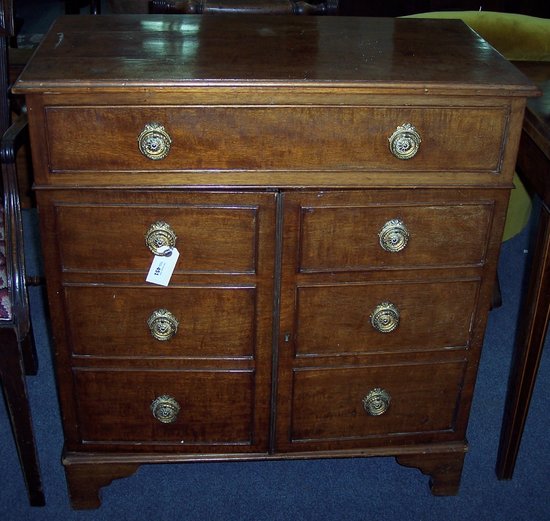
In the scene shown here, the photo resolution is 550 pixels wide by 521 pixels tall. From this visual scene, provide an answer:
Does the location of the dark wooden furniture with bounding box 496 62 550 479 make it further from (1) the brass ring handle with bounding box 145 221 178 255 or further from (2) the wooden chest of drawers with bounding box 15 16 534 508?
(1) the brass ring handle with bounding box 145 221 178 255

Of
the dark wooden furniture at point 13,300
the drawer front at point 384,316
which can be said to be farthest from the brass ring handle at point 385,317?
the dark wooden furniture at point 13,300

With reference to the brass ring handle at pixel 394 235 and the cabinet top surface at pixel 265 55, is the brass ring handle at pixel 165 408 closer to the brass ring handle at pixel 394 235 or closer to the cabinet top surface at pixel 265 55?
the brass ring handle at pixel 394 235

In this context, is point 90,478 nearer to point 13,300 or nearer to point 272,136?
point 13,300

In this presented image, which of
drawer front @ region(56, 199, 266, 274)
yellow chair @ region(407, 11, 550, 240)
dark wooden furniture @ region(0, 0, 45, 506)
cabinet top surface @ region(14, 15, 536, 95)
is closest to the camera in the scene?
cabinet top surface @ region(14, 15, 536, 95)

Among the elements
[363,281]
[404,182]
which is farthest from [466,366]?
[404,182]

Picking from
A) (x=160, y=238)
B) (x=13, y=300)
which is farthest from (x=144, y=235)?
(x=13, y=300)

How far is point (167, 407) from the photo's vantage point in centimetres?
181

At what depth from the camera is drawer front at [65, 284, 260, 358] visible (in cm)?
167

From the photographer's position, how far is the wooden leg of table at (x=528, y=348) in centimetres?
175

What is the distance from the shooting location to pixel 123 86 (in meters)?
1.42

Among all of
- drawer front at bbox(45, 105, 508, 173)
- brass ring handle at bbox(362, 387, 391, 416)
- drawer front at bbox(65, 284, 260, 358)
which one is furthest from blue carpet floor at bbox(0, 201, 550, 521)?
drawer front at bbox(45, 105, 508, 173)

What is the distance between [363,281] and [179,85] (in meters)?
0.56

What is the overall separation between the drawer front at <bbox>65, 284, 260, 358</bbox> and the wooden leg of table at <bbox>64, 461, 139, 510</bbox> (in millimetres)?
317

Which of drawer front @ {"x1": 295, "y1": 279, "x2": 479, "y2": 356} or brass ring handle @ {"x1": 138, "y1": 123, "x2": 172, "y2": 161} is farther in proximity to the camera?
drawer front @ {"x1": 295, "y1": 279, "x2": 479, "y2": 356}
